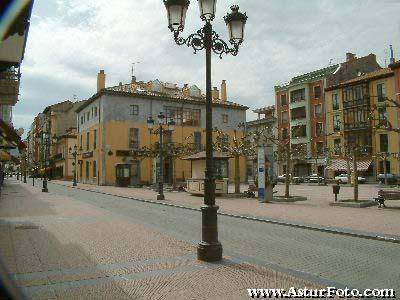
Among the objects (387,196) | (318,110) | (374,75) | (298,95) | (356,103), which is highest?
(298,95)

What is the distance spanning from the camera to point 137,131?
44.4 metres

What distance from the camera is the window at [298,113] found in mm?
60531

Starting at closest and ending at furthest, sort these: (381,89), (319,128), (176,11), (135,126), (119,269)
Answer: (119,269), (176,11), (135,126), (381,89), (319,128)

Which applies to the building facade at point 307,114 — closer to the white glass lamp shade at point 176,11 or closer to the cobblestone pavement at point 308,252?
the cobblestone pavement at point 308,252

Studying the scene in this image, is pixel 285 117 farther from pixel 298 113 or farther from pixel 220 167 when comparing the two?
pixel 220 167

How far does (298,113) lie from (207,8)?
186 feet

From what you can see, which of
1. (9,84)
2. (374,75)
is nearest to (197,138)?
(374,75)

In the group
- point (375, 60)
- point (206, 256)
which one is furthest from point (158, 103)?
point (206, 256)

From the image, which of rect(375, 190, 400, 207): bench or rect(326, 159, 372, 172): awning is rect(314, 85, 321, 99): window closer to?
rect(326, 159, 372, 172): awning

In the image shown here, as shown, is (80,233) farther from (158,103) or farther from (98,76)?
(98,76)

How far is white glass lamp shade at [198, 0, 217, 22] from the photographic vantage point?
23.4 ft

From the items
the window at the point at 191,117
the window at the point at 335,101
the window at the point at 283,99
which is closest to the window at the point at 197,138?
the window at the point at 191,117

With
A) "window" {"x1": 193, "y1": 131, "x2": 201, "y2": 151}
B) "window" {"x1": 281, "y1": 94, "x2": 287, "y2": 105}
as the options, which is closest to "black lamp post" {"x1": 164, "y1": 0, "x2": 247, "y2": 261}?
"window" {"x1": 193, "y1": 131, "x2": 201, "y2": 151}

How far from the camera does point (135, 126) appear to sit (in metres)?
44.4
